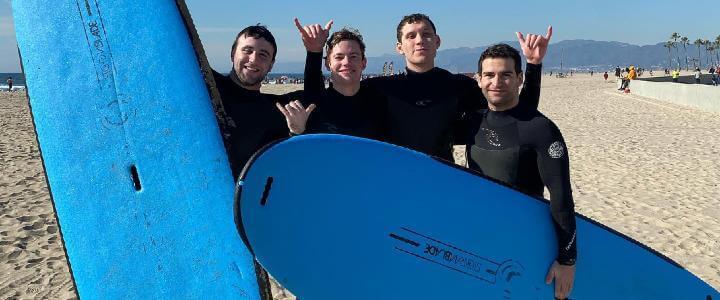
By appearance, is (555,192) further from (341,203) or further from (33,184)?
(33,184)

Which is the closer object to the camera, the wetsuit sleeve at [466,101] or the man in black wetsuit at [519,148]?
the man in black wetsuit at [519,148]

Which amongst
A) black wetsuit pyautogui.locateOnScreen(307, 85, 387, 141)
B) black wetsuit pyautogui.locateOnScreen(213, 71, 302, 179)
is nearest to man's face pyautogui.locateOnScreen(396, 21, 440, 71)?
black wetsuit pyautogui.locateOnScreen(307, 85, 387, 141)

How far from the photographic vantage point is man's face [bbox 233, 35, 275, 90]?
2459 mm

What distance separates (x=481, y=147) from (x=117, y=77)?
6.47 feet

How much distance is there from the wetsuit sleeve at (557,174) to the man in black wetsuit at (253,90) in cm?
109

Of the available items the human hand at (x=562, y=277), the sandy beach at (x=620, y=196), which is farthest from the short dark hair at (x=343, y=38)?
the sandy beach at (x=620, y=196)

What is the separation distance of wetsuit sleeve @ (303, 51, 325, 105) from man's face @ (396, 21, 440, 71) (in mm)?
441

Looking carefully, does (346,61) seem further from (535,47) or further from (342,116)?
(535,47)

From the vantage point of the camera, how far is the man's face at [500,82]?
2188mm

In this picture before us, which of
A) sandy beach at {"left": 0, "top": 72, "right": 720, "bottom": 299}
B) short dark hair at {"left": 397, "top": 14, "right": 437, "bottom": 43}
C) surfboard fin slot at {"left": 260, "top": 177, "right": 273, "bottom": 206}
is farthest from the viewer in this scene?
sandy beach at {"left": 0, "top": 72, "right": 720, "bottom": 299}

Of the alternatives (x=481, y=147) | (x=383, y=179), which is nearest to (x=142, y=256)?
(x=383, y=179)

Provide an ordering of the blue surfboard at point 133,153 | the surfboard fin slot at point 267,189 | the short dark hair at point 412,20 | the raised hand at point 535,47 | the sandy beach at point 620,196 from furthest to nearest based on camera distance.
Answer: the sandy beach at point 620,196
the blue surfboard at point 133,153
the short dark hair at point 412,20
the raised hand at point 535,47
the surfboard fin slot at point 267,189

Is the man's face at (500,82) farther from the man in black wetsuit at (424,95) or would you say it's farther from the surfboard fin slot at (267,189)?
the surfboard fin slot at (267,189)

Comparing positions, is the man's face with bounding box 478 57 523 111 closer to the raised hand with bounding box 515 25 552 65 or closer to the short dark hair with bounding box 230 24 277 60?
the raised hand with bounding box 515 25 552 65
